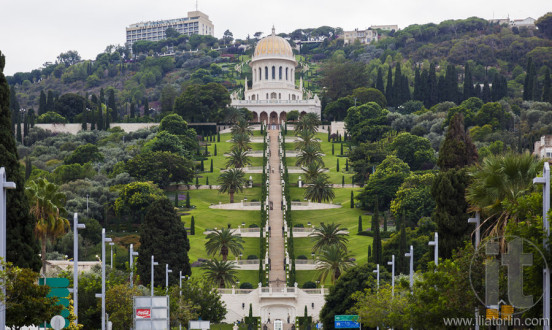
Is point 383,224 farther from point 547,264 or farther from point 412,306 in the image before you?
point 547,264

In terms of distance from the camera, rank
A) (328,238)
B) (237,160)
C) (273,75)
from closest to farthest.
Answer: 1. (328,238)
2. (237,160)
3. (273,75)

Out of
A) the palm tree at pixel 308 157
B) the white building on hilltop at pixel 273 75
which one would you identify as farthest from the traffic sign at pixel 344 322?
the white building on hilltop at pixel 273 75

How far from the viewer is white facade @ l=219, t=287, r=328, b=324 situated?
243 ft

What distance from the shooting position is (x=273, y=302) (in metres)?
74.5

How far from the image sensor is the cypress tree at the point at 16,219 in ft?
127

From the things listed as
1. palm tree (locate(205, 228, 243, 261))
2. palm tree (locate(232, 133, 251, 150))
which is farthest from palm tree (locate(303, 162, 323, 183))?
palm tree (locate(205, 228, 243, 261))

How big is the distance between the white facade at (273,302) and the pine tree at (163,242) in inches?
192

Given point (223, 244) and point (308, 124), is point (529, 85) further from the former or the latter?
point (223, 244)

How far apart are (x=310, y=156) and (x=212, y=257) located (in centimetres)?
3144

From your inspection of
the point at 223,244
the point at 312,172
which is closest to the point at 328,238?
the point at 223,244

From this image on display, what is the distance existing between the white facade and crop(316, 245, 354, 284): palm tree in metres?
1.33

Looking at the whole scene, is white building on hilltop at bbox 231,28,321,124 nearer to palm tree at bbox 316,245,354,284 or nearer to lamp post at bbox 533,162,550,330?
palm tree at bbox 316,245,354,284

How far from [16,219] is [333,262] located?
125 ft

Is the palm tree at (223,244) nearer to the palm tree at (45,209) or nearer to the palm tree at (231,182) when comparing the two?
the palm tree at (231,182)
